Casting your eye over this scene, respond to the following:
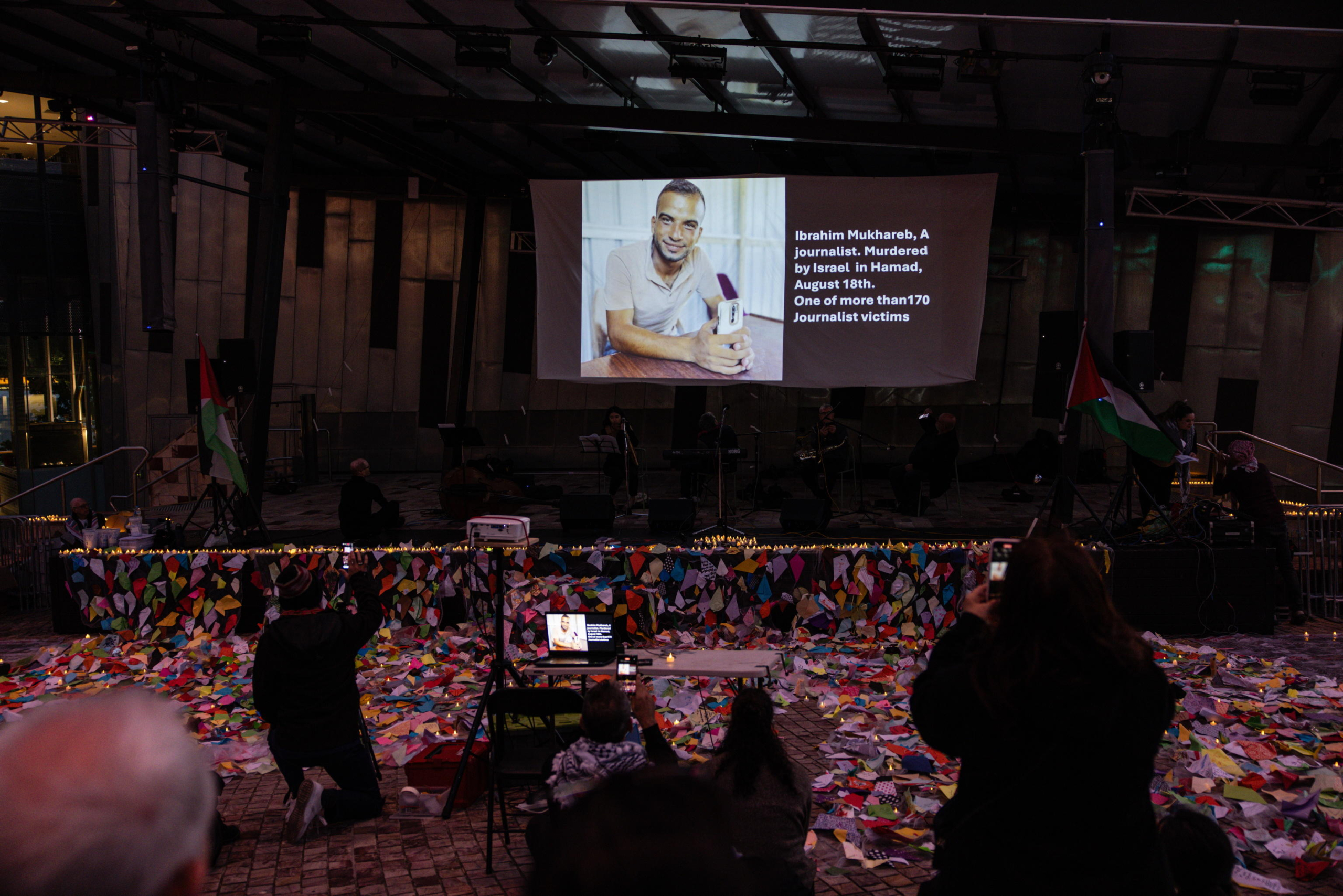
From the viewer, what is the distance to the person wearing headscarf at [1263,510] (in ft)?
29.1

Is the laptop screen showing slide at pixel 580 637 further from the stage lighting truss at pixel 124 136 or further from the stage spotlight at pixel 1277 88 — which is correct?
the stage spotlight at pixel 1277 88

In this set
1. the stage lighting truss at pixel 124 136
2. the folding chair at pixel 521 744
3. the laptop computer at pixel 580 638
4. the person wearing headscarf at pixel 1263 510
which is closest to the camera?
the folding chair at pixel 521 744

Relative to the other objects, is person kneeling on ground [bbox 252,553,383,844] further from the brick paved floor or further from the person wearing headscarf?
the person wearing headscarf

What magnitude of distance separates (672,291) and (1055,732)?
10809mm

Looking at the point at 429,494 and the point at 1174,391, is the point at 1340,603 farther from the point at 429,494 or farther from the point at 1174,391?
the point at 429,494

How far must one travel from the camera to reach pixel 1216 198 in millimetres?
13289

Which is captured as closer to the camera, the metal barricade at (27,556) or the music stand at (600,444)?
the metal barricade at (27,556)

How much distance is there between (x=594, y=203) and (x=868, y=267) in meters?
3.63

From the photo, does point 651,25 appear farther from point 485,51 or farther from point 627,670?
point 627,670

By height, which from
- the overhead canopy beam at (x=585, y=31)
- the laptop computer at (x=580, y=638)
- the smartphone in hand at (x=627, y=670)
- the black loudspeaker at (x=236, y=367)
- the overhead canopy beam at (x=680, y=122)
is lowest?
the smartphone in hand at (x=627, y=670)

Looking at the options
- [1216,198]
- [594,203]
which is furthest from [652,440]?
[1216,198]

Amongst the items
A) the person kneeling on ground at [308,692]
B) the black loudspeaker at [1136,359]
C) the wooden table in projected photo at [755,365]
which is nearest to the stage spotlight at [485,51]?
the wooden table in projected photo at [755,365]

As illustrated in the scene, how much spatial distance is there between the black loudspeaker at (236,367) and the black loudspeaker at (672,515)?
4.78 meters

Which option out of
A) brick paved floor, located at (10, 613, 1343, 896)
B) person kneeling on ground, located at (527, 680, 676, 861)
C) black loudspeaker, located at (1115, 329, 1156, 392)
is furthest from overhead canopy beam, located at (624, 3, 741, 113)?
brick paved floor, located at (10, 613, 1343, 896)
